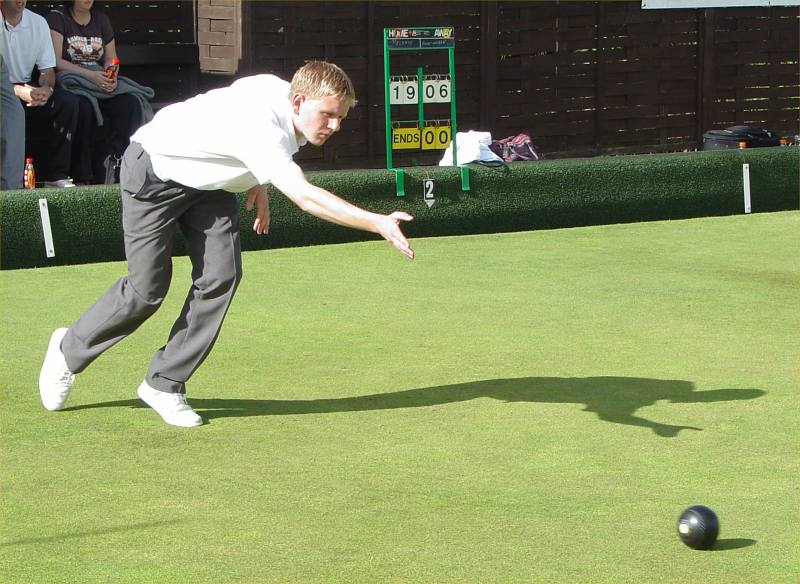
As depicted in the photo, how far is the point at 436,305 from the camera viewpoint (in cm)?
732

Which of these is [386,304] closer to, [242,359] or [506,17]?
[242,359]

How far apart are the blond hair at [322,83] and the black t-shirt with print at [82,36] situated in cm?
576

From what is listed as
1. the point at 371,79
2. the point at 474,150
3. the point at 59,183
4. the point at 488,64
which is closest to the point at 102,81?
the point at 59,183

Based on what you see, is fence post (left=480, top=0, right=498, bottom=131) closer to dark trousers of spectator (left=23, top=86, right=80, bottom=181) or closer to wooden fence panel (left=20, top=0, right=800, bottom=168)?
wooden fence panel (left=20, top=0, right=800, bottom=168)

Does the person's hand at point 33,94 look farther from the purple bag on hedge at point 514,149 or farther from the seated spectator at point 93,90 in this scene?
the purple bag on hedge at point 514,149

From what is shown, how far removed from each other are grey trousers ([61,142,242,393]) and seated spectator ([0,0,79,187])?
445cm

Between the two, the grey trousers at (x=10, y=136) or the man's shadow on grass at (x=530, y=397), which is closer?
the man's shadow on grass at (x=530, y=397)

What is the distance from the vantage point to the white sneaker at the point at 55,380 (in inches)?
205

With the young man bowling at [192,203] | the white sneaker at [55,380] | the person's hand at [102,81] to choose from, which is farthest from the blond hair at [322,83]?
the person's hand at [102,81]

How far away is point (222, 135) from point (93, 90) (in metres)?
5.57

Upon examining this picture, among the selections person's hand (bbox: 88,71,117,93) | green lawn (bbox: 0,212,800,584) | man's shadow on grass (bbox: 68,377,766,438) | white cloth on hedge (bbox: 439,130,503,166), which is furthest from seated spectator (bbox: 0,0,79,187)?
man's shadow on grass (bbox: 68,377,766,438)

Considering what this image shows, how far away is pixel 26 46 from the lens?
9.36 meters

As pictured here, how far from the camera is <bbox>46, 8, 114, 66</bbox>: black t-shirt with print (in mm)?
9922

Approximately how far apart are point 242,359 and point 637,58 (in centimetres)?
873
